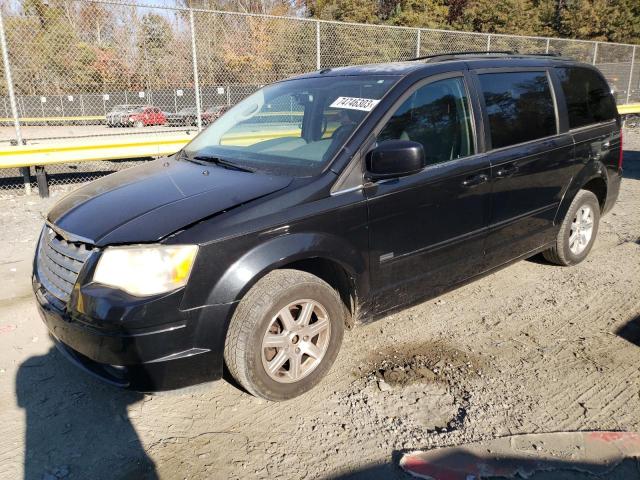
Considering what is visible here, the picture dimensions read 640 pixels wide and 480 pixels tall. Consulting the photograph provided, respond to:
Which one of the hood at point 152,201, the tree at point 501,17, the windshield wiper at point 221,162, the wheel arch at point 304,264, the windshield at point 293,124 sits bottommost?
the wheel arch at point 304,264

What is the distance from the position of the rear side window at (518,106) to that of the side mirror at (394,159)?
3.47 ft

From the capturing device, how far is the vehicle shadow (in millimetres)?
2383

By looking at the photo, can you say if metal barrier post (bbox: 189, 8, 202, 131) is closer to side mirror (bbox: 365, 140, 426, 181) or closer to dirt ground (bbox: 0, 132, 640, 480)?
dirt ground (bbox: 0, 132, 640, 480)

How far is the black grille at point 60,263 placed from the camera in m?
2.58

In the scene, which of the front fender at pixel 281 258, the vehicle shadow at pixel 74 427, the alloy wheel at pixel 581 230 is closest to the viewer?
the vehicle shadow at pixel 74 427

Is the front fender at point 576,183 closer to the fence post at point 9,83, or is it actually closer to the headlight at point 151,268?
the headlight at point 151,268

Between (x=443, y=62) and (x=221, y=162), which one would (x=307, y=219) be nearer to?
(x=221, y=162)

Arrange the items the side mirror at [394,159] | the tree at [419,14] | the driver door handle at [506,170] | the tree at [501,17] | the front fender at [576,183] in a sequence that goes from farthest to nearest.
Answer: the tree at [501,17], the tree at [419,14], the front fender at [576,183], the driver door handle at [506,170], the side mirror at [394,159]

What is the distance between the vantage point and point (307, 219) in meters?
2.73

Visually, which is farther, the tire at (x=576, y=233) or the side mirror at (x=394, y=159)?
the tire at (x=576, y=233)

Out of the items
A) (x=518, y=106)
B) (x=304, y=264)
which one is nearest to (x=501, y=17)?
(x=518, y=106)

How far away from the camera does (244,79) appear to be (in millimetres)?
9102

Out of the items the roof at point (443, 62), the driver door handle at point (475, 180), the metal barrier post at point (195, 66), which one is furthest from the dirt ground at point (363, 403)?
the metal barrier post at point (195, 66)

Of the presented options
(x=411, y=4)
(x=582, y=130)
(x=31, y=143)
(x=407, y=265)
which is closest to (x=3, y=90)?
(x=31, y=143)
